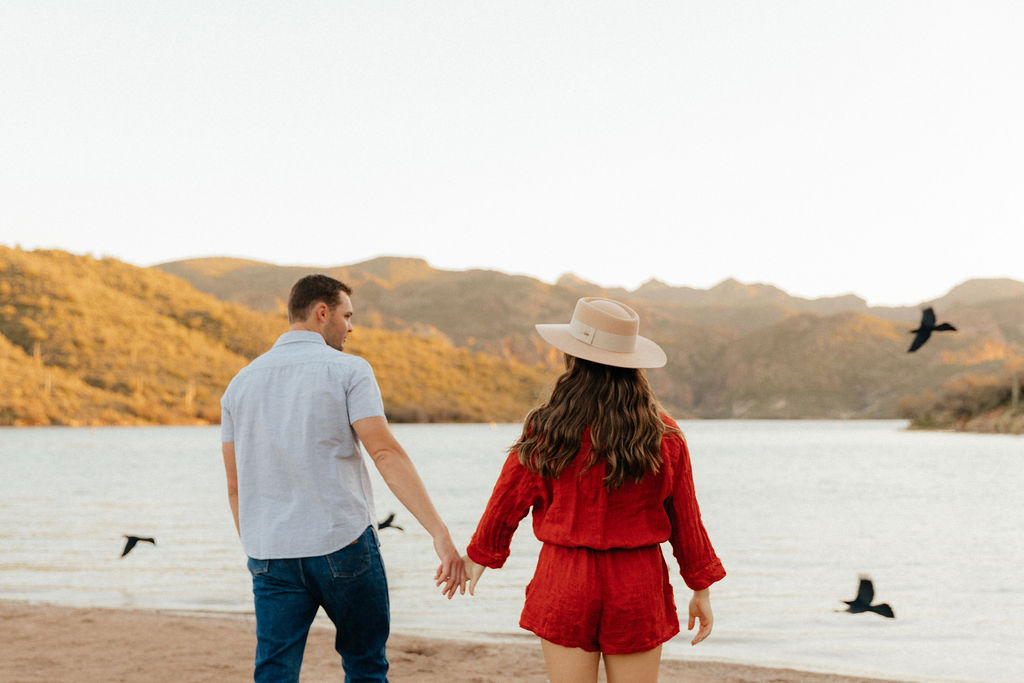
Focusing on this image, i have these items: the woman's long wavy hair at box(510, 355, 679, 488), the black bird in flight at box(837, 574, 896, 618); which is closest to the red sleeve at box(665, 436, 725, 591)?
the woman's long wavy hair at box(510, 355, 679, 488)

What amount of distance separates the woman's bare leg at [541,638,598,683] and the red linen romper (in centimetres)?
3

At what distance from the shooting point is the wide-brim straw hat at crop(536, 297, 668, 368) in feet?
9.17

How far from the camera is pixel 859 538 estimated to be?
20.8 meters

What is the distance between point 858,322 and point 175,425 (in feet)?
445

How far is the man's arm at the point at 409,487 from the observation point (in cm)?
307

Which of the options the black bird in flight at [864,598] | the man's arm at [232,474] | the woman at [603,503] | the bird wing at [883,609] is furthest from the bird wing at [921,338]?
the man's arm at [232,474]

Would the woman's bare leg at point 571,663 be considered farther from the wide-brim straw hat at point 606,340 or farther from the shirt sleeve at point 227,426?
the shirt sleeve at point 227,426

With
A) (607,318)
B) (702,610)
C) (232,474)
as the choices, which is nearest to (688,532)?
(702,610)

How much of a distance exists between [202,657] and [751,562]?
1161 centimetres

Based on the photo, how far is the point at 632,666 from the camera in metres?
2.73

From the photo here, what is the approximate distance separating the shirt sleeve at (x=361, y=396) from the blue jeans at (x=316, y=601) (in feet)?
1.35

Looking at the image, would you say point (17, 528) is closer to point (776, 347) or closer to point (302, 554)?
point (302, 554)

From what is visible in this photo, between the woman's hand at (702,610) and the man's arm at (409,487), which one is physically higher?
the man's arm at (409,487)

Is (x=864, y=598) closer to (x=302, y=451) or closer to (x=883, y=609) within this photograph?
(x=883, y=609)
